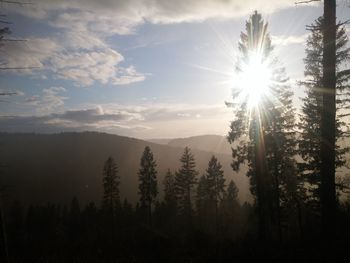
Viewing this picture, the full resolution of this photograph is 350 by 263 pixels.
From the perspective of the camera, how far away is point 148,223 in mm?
62250

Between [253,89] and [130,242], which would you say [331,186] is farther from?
[253,89]

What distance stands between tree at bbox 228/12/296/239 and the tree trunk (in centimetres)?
933

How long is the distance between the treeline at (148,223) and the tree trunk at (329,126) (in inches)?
149

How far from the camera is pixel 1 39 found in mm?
11578

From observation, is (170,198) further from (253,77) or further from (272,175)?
(253,77)

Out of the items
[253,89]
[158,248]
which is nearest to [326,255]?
[158,248]

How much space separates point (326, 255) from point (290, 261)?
3.35 feet

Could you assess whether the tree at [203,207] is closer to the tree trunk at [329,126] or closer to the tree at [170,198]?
the tree at [170,198]

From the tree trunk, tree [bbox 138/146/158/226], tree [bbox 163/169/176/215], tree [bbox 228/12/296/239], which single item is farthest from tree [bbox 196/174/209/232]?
the tree trunk

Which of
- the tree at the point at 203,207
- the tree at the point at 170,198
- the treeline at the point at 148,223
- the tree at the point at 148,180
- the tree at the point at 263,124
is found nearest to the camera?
the treeline at the point at 148,223

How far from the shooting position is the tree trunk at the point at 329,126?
9.45 metres

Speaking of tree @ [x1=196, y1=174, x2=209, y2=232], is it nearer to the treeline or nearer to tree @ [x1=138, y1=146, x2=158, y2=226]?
the treeline

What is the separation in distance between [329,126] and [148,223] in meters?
56.2

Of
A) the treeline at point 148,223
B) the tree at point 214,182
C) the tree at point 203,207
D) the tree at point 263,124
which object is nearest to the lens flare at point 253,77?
the tree at point 263,124
